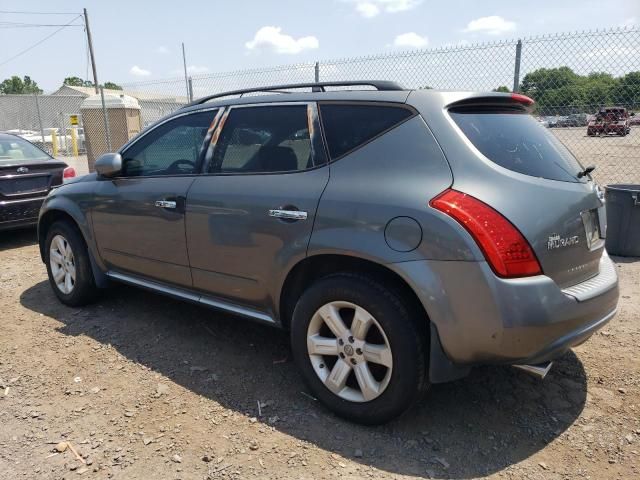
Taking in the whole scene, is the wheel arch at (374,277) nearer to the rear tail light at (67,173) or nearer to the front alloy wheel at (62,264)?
the front alloy wheel at (62,264)

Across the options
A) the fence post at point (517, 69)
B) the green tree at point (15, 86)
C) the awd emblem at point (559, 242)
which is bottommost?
the awd emblem at point (559, 242)

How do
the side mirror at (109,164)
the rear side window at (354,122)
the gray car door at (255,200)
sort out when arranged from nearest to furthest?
the rear side window at (354,122) → the gray car door at (255,200) → the side mirror at (109,164)

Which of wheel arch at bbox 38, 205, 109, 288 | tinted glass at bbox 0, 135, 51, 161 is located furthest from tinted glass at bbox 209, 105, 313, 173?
tinted glass at bbox 0, 135, 51, 161

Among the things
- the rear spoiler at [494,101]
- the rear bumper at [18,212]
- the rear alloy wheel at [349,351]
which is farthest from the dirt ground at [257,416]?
the rear bumper at [18,212]

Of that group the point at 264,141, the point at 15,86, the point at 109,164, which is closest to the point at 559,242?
the point at 264,141

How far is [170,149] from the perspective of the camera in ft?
12.2

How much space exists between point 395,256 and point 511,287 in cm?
53

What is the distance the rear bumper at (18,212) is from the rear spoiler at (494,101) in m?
6.00

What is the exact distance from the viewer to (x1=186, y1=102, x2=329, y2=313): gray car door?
2.82m

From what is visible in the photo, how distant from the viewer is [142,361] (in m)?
3.51

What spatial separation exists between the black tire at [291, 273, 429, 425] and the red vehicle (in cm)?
590

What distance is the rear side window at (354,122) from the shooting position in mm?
2676

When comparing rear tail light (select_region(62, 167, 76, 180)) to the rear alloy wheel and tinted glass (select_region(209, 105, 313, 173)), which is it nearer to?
tinted glass (select_region(209, 105, 313, 173))

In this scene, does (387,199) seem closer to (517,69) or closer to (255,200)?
(255,200)
